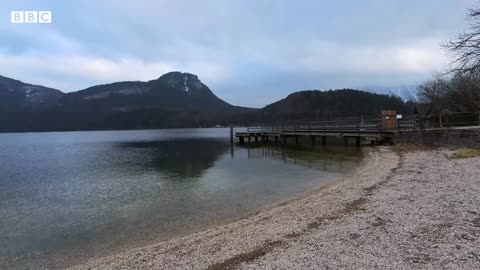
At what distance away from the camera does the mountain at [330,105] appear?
116 meters

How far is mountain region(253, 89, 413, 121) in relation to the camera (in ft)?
382

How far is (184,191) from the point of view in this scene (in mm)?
16422

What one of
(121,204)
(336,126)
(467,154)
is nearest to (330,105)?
(336,126)

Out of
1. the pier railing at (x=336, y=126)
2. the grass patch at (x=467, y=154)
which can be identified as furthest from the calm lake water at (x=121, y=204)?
the pier railing at (x=336, y=126)

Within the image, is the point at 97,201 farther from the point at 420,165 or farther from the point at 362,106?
the point at 362,106

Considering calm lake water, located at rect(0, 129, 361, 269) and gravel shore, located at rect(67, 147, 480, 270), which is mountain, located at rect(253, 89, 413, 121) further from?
gravel shore, located at rect(67, 147, 480, 270)

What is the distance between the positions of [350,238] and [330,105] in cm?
13531

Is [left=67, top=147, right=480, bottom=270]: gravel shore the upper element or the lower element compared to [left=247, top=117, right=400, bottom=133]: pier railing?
lower

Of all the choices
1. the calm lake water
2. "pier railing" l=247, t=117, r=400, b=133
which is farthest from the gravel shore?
"pier railing" l=247, t=117, r=400, b=133

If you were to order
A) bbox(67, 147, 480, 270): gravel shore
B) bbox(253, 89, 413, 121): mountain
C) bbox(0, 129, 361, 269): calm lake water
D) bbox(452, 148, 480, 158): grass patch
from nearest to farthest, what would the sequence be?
1. bbox(67, 147, 480, 270): gravel shore
2. bbox(0, 129, 361, 269): calm lake water
3. bbox(452, 148, 480, 158): grass patch
4. bbox(253, 89, 413, 121): mountain

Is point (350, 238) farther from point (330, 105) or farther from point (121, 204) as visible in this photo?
point (330, 105)

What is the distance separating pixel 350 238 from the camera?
21.5 feet

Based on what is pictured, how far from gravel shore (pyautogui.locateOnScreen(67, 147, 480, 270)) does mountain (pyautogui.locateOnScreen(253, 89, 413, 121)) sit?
9886 cm

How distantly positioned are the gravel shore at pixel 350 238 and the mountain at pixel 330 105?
98856 mm
